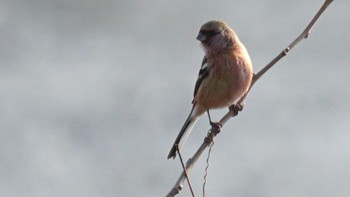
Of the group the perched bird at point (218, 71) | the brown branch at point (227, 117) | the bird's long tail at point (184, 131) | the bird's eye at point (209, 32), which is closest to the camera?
the brown branch at point (227, 117)

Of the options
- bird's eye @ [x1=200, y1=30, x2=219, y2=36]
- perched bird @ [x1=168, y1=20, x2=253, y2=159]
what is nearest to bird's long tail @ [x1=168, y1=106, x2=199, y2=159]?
perched bird @ [x1=168, y1=20, x2=253, y2=159]

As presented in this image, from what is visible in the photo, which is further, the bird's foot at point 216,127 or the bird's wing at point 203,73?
the bird's wing at point 203,73

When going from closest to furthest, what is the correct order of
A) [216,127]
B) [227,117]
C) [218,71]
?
1. [227,117]
2. [216,127]
3. [218,71]

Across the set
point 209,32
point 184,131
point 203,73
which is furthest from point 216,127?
point 209,32

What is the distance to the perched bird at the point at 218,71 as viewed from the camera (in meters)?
5.20

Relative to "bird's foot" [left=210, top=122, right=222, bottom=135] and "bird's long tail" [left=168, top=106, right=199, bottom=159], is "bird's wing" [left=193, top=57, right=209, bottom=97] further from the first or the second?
"bird's foot" [left=210, top=122, right=222, bottom=135]

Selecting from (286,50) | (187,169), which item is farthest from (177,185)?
(286,50)

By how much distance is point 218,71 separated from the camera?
548 centimetres

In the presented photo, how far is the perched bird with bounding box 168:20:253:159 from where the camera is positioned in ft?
17.1

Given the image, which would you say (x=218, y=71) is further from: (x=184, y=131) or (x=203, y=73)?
(x=184, y=131)

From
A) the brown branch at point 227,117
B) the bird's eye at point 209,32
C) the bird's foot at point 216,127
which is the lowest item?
the brown branch at point 227,117

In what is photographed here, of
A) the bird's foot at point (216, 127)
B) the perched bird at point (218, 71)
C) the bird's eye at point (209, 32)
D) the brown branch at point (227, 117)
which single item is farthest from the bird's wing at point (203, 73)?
the brown branch at point (227, 117)

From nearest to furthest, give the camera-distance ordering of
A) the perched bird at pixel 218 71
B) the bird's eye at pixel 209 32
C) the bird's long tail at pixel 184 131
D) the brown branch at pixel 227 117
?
1. the brown branch at pixel 227 117
2. the bird's long tail at pixel 184 131
3. the perched bird at pixel 218 71
4. the bird's eye at pixel 209 32

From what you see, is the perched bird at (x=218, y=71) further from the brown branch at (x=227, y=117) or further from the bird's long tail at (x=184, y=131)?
the brown branch at (x=227, y=117)
